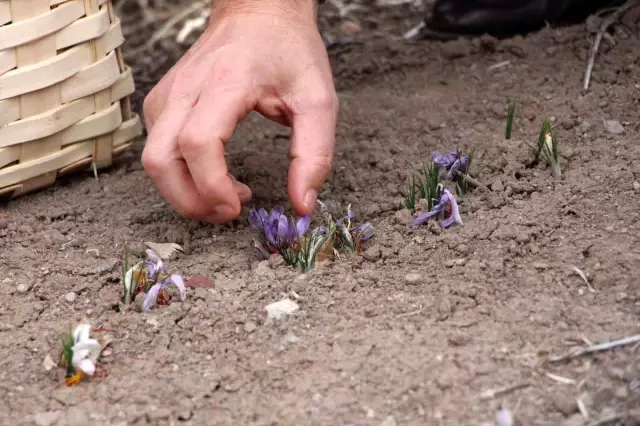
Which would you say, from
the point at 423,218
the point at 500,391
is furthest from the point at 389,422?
the point at 423,218

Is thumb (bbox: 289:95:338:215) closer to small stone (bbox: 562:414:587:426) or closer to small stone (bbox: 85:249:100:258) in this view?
small stone (bbox: 85:249:100:258)

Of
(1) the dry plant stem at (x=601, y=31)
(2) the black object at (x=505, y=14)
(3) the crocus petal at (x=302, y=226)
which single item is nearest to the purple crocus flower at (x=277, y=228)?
(3) the crocus petal at (x=302, y=226)

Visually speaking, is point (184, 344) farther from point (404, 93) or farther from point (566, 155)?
point (404, 93)

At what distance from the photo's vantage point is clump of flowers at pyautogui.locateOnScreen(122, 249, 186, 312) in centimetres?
173

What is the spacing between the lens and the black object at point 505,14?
9.59ft

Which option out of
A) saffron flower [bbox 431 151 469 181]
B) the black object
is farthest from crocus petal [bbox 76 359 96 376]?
the black object

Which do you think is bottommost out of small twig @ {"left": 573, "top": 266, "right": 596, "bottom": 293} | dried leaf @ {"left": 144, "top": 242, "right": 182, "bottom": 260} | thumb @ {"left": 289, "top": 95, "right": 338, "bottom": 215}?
dried leaf @ {"left": 144, "top": 242, "right": 182, "bottom": 260}

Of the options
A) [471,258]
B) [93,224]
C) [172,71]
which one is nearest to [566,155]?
[471,258]

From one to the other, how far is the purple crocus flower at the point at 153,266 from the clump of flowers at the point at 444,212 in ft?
1.78

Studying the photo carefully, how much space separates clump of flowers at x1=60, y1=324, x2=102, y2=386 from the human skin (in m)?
0.38

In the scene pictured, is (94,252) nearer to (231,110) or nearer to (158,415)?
(231,110)

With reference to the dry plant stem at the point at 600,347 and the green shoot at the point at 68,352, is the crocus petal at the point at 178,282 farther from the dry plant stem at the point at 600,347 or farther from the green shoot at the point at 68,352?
the dry plant stem at the point at 600,347

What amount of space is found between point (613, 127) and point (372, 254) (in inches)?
29.3

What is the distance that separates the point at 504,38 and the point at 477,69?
14.2 inches
